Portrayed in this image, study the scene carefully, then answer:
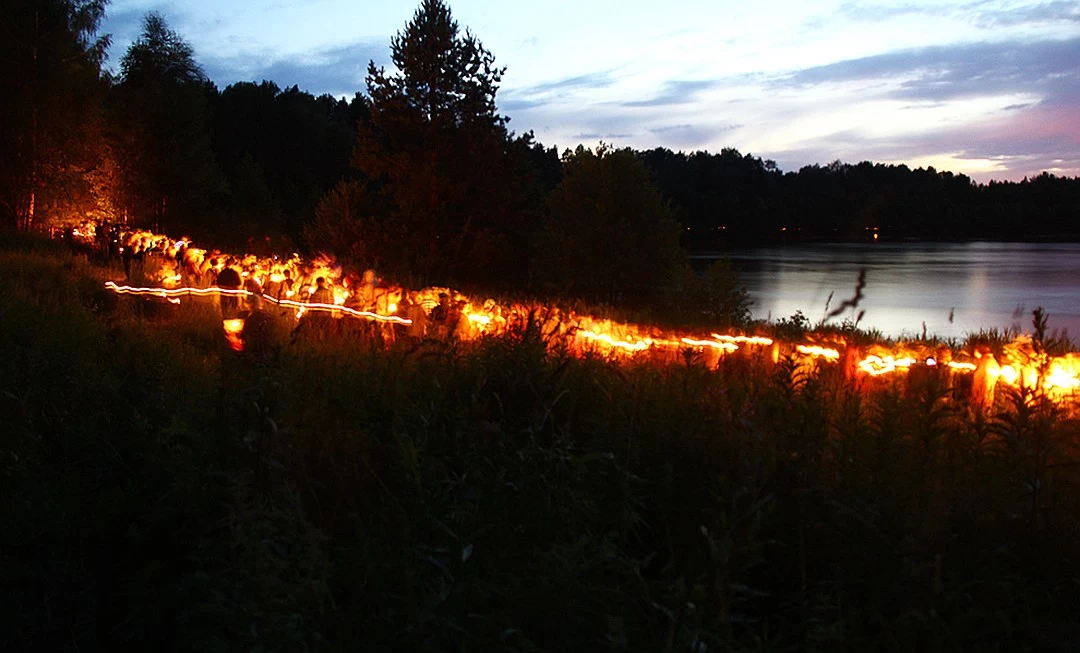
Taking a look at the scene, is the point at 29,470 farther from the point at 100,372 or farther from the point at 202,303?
the point at 202,303

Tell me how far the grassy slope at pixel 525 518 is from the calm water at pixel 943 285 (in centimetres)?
86

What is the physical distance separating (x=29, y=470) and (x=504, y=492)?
92.2 inches

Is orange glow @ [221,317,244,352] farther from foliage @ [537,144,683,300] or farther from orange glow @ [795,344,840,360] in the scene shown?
foliage @ [537,144,683,300]

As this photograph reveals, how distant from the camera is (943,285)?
49.1m

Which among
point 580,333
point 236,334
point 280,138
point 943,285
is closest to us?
point 236,334

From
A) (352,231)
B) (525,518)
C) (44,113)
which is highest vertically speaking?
(44,113)

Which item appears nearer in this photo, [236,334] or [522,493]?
[522,493]

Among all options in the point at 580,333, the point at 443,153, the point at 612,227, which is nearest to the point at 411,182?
the point at 443,153

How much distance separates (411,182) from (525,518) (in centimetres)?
2586

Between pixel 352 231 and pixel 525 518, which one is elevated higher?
pixel 352 231

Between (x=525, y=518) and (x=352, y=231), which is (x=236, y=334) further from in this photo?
(x=352, y=231)

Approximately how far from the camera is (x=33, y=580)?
12.0 ft

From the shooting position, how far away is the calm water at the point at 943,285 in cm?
2377


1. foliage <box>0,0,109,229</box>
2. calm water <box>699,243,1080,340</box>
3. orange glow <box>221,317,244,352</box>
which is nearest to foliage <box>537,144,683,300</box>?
calm water <box>699,243,1080,340</box>
